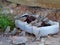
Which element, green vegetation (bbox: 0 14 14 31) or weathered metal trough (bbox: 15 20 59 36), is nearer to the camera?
weathered metal trough (bbox: 15 20 59 36)

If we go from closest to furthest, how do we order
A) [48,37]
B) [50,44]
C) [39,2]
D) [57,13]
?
1. [50,44]
2. [48,37]
3. [57,13]
4. [39,2]

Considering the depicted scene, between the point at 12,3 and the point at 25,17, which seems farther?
the point at 12,3

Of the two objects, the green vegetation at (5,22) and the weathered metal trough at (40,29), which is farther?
the green vegetation at (5,22)

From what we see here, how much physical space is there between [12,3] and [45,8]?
88 centimetres

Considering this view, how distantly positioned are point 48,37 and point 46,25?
11.3 inches

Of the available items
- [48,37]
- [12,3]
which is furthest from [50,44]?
[12,3]

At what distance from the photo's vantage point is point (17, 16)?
514 centimetres

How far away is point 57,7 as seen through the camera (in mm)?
5820

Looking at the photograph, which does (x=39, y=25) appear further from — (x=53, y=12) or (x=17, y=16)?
(x=53, y=12)

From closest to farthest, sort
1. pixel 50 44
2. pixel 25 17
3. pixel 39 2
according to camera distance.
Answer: pixel 50 44
pixel 25 17
pixel 39 2

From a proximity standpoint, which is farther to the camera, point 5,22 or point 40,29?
point 5,22

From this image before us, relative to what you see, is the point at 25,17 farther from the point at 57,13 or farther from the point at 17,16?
the point at 57,13

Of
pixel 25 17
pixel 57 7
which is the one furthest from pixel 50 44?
pixel 57 7

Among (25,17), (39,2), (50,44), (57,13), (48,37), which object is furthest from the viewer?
(39,2)
